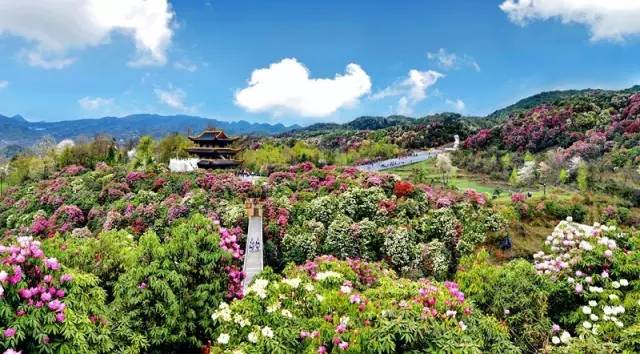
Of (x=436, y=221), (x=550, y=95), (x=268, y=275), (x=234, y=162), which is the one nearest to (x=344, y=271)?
(x=268, y=275)

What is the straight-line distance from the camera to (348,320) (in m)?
7.57

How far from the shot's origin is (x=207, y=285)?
12.0 meters

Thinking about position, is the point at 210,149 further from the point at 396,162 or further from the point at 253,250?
the point at 396,162

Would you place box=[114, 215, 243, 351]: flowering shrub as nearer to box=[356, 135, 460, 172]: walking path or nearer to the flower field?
the flower field

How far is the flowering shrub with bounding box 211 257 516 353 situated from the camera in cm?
659

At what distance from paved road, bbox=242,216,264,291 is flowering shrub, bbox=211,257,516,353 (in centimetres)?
745

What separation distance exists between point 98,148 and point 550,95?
474 feet

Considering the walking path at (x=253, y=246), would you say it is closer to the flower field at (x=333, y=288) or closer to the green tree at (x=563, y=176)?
the flower field at (x=333, y=288)

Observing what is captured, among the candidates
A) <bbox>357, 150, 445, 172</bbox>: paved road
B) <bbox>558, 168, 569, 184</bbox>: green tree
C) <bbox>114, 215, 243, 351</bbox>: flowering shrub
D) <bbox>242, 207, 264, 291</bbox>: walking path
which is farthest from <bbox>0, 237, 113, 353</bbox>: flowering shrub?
<bbox>357, 150, 445, 172</bbox>: paved road

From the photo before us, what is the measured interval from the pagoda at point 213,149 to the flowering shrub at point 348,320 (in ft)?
105

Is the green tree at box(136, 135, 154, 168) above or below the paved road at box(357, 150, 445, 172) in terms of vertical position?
above

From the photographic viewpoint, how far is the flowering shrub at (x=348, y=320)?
21.6 ft

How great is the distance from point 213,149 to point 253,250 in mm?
22122

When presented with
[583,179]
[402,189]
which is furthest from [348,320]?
[583,179]
